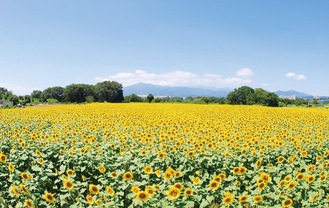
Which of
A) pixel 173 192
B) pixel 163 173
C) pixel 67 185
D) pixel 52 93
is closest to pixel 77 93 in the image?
pixel 52 93

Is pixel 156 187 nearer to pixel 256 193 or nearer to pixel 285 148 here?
pixel 256 193

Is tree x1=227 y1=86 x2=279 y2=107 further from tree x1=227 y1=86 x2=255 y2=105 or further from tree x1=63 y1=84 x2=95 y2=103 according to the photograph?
tree x1=63 y1=84 x2=95 y2=103

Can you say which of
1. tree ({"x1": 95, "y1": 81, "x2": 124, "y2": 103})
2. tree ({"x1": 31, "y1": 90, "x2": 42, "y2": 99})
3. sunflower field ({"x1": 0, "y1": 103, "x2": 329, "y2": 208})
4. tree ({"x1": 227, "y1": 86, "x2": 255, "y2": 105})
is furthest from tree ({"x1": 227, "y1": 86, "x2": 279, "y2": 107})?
tree ({"x1": 31, "y1": 90, "x2": 42, "y2": 99})

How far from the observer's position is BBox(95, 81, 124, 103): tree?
103 meters

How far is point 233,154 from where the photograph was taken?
22.8ft

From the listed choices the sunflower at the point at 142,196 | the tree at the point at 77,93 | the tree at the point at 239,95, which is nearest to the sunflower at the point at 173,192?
the sunflower at the point at 142,196

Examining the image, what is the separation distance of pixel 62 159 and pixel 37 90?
154m

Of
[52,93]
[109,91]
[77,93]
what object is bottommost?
[77,93]

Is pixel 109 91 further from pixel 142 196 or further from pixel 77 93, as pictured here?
pixel 142 196

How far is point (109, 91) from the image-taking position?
4067 inches

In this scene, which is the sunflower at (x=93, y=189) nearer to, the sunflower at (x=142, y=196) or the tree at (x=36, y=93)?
the sunflower at (x=142, y=196)

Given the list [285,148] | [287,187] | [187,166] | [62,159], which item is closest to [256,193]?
[287,187]

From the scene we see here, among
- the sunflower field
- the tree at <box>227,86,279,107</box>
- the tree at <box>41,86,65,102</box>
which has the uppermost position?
the tree at <box>41,86,65,102</box>

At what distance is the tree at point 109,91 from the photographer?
103 meters
